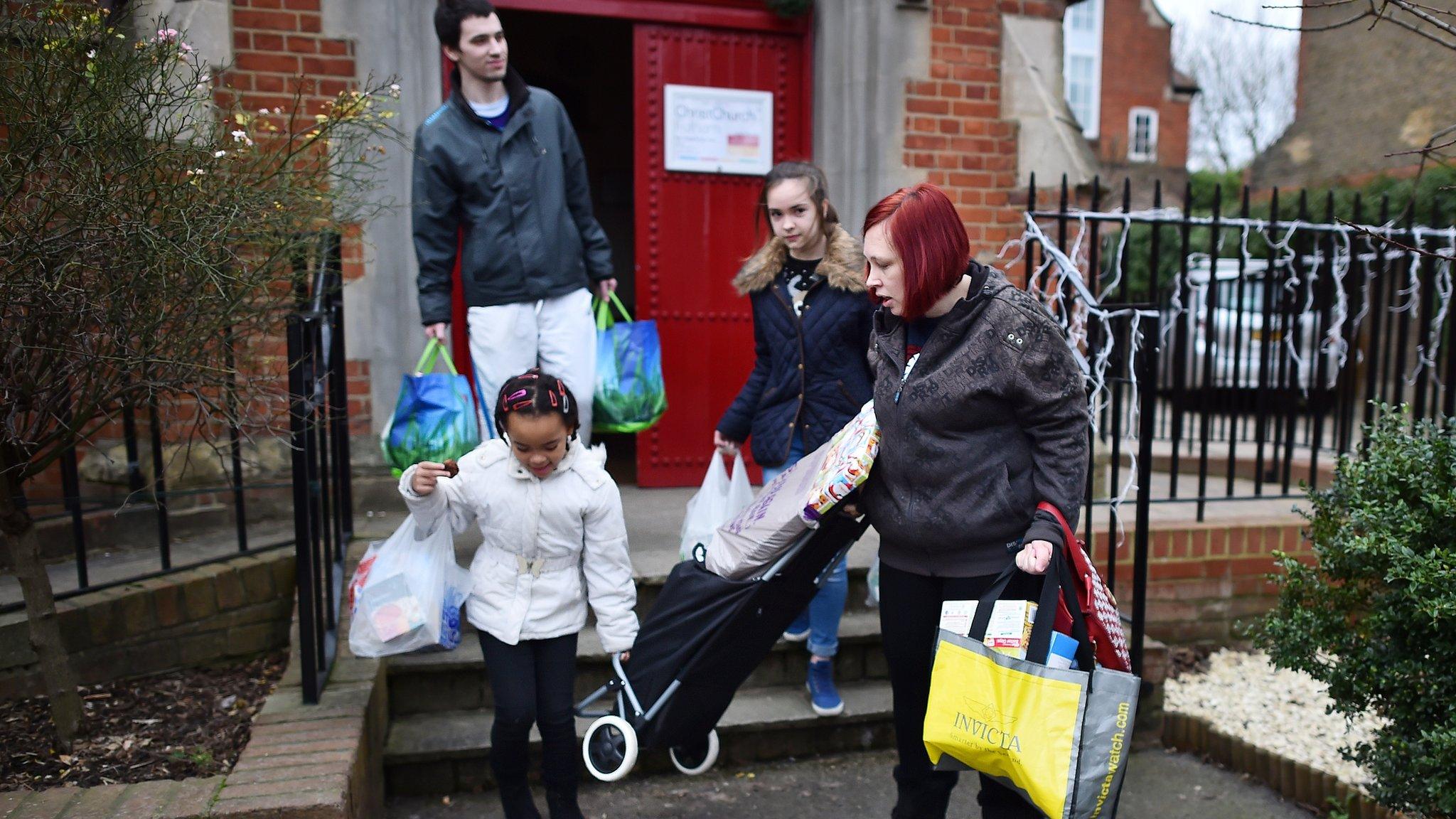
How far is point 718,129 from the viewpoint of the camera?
551 cm

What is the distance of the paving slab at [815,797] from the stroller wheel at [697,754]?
0.96 feet

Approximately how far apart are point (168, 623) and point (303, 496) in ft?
3.46

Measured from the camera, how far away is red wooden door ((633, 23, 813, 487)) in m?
5.42

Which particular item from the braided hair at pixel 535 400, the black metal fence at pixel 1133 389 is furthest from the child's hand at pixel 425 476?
the black metal fence at pixel 1133 389

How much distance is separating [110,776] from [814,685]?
2.09 metres

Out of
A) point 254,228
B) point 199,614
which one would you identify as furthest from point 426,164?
point 199,614

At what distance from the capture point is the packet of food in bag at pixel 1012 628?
2.23 meters

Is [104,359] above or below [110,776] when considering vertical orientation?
above

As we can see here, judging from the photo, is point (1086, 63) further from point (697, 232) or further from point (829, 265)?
point (829, 265)

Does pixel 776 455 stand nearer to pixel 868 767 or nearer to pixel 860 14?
pixel 868 767

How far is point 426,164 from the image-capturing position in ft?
12.2

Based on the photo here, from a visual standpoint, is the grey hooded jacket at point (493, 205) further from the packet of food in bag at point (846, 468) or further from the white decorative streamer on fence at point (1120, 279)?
the white decorative streamer on fence at point (1120, 279)

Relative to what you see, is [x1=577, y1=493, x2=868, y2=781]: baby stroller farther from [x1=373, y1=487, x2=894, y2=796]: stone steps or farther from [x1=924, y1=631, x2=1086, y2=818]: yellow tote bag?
[x1=373, y1=487, x2=894, y2=796]: stone steps

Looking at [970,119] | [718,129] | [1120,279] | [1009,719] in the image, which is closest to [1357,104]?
[970,119]
